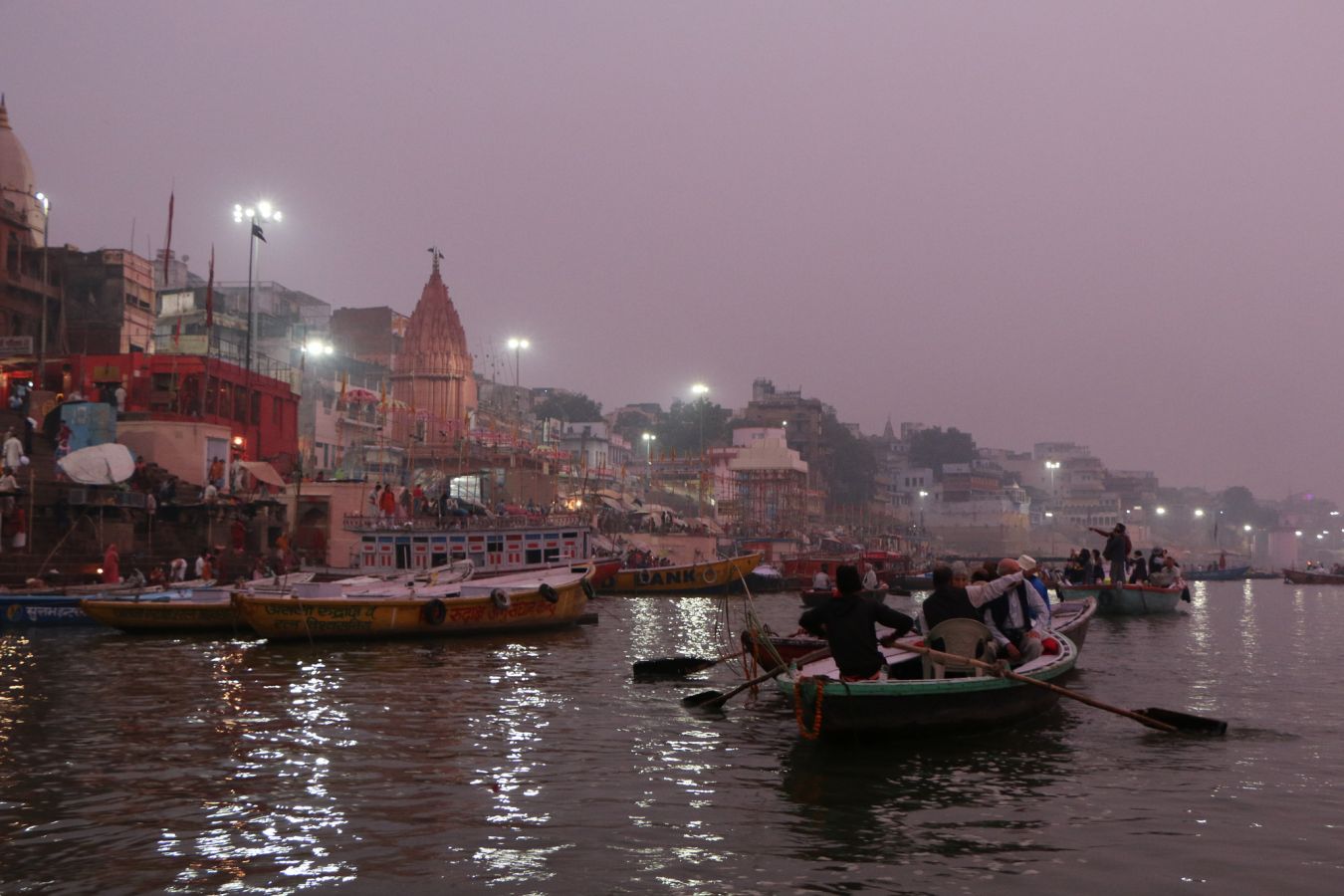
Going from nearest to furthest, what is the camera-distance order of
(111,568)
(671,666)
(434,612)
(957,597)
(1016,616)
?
(957,597) < (1016,616) < (671,666) < (434,612) < (111,568)

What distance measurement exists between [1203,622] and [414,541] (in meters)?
22.7

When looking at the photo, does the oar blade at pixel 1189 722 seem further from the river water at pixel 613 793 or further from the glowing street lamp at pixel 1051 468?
the glowing street lamp at pixel 1051 468

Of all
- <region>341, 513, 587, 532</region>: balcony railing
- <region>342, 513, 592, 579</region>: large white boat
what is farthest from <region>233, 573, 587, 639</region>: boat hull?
<region>341, 513, 587, 532</region>: balcony railing

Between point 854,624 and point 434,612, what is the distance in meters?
13.9

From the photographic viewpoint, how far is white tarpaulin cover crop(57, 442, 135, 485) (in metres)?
31.3

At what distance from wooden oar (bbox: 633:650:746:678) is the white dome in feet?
151

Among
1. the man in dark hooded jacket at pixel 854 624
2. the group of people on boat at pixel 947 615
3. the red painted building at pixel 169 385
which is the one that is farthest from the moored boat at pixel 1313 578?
the man in dark hooded jacket at pixel 854 624

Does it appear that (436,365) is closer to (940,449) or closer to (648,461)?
(648,461)

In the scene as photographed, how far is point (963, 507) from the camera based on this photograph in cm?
13562

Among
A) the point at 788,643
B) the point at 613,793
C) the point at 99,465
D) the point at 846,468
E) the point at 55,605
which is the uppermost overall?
the point at 846,468

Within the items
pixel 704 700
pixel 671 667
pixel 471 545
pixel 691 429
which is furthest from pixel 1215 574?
pixel 704 700

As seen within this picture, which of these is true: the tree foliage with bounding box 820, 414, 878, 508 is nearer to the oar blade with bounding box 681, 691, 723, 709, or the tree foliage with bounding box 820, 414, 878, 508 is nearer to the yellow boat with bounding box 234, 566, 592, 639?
the yellow boat with bounding box 234, 566, 592, 639

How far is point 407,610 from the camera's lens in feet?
75.3

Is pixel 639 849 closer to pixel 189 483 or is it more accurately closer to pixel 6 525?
pixel 6 525
